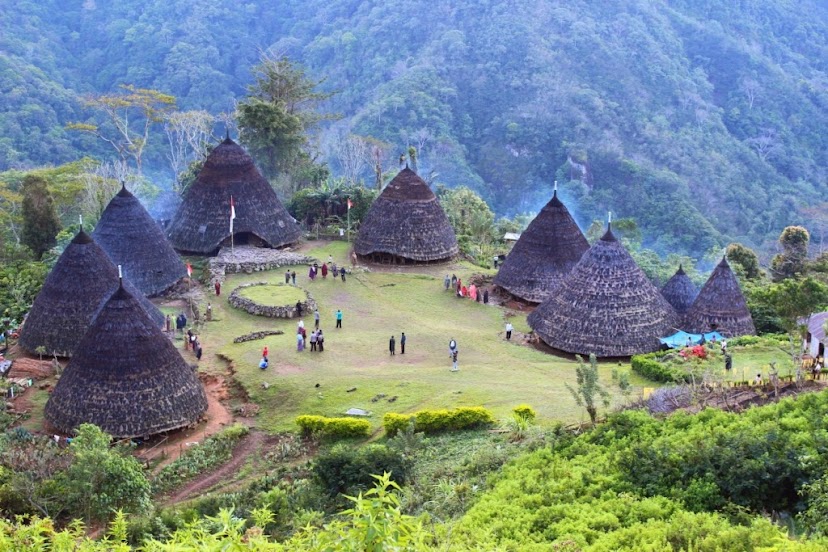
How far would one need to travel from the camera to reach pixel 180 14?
69.8 metres

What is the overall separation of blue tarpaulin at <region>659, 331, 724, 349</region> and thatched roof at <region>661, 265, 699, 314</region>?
2.32m

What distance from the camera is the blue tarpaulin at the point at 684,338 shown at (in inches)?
1038

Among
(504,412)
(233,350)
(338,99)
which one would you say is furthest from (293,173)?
(504,412)

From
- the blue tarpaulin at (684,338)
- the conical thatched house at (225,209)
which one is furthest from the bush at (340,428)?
the conical thatched house at (225,209)

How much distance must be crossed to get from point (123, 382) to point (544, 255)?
16.4 meters

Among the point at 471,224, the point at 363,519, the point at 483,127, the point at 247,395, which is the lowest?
the point at 247,395

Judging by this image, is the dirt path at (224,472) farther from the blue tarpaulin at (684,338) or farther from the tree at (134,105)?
the tree at (134,105)

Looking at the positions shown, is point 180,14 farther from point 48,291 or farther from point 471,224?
point 48,291

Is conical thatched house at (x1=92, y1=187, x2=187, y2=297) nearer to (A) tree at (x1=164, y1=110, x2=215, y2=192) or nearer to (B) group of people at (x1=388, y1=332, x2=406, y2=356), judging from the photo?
(B) group of people at (x1=388, y1=332, x2=406, y2=356)

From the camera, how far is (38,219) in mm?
36250

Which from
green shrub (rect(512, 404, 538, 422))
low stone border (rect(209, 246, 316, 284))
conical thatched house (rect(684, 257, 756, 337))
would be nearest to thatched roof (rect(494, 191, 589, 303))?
conical thatched house (rect(684, 257, 756, 337))

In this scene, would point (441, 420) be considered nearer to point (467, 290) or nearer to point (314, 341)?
point (314, 341)

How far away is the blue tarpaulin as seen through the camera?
86.5ft

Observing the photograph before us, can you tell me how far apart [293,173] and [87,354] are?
28621 millimetres
